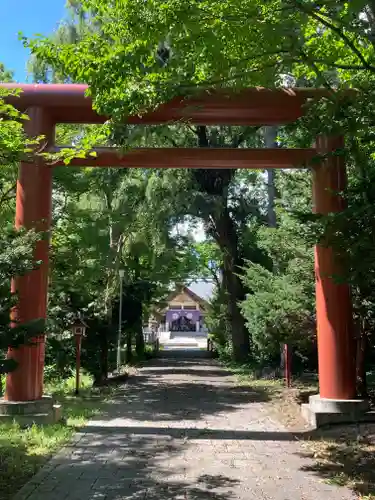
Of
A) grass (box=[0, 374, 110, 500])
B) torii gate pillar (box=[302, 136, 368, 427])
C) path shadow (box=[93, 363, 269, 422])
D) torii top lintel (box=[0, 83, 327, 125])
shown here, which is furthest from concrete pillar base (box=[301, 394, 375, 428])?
torii top lintel (box=[0, 83, 327, 125])

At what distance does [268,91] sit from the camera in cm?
862

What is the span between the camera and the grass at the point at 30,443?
5.68 metres

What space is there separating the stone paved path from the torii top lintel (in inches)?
199

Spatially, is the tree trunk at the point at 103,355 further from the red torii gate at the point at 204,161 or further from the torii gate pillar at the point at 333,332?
the torii gate pillar at the point at 333,332

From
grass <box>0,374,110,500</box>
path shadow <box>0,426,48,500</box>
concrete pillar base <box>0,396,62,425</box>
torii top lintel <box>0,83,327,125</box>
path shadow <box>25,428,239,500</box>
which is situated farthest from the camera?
torii top lintel <box>0,83,327,125</box>

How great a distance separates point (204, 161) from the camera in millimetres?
9359

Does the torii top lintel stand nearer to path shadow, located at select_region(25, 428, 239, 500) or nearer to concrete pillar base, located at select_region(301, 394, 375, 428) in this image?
concrete pillar base, located at select_region(301, 394, 375, 428)

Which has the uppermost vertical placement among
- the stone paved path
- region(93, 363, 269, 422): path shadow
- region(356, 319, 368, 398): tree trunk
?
region(356, 319, 368, 398): tree trunk

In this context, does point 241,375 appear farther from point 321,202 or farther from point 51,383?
point 321,202

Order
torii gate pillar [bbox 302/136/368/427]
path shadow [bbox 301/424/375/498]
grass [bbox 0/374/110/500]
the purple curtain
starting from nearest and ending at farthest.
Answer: path shadow [bbox 301/424/375/498] < grass [bbox 0/374/110/500] < torii gate pillar [bbox 302/136/368/427] < the purple curtain

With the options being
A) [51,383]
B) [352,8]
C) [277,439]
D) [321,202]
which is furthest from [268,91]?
[51,383]

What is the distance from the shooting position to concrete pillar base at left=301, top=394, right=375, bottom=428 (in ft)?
27.2

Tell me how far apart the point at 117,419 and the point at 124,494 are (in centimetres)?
450

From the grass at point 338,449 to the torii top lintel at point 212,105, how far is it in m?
5.12
